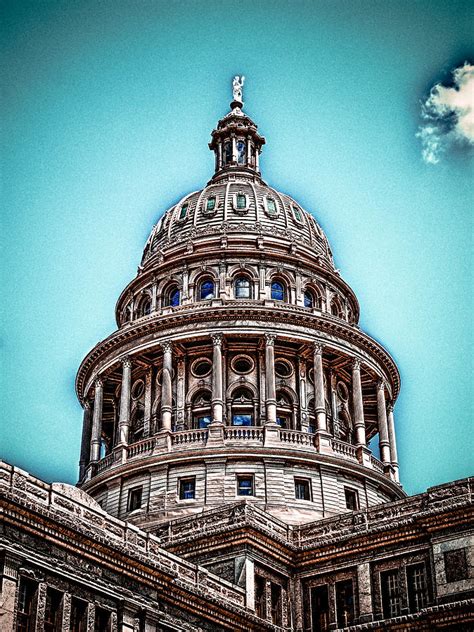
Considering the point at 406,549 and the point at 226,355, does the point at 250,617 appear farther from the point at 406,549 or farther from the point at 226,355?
the point at 226,355

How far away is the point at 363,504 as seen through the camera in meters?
66.2

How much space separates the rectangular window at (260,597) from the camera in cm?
4983

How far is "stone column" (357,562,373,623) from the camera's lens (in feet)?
159

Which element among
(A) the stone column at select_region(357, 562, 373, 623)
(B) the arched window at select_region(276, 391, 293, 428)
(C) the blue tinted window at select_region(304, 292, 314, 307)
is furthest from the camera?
(C) the blue tinted window at select_region(304, 292, 314, 307)

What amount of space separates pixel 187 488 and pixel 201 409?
7.37 m

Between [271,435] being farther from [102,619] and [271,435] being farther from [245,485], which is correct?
[102,619]

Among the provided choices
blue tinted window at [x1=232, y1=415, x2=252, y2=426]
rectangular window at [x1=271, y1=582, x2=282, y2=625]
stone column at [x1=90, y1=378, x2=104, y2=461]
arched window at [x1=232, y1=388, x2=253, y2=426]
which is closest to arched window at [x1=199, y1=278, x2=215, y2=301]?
arched window at [x1=232, y1=388, x2=253, y2=426]

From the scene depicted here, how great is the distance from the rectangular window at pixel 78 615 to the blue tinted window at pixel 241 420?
32061mm

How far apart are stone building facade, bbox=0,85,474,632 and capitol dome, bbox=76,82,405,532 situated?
0.14 metres

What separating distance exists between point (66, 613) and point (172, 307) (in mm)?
38600

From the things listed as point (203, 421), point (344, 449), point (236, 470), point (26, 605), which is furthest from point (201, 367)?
point (26, 605)

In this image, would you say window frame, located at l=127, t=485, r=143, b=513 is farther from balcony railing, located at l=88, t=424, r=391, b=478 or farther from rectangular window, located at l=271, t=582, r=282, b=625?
rectangular window, located at l=271, t=582, r=282, b=625

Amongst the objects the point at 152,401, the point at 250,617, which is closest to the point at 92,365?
the point at 152,401

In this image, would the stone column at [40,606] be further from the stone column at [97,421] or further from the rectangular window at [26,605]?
the stone column at [97,421]
